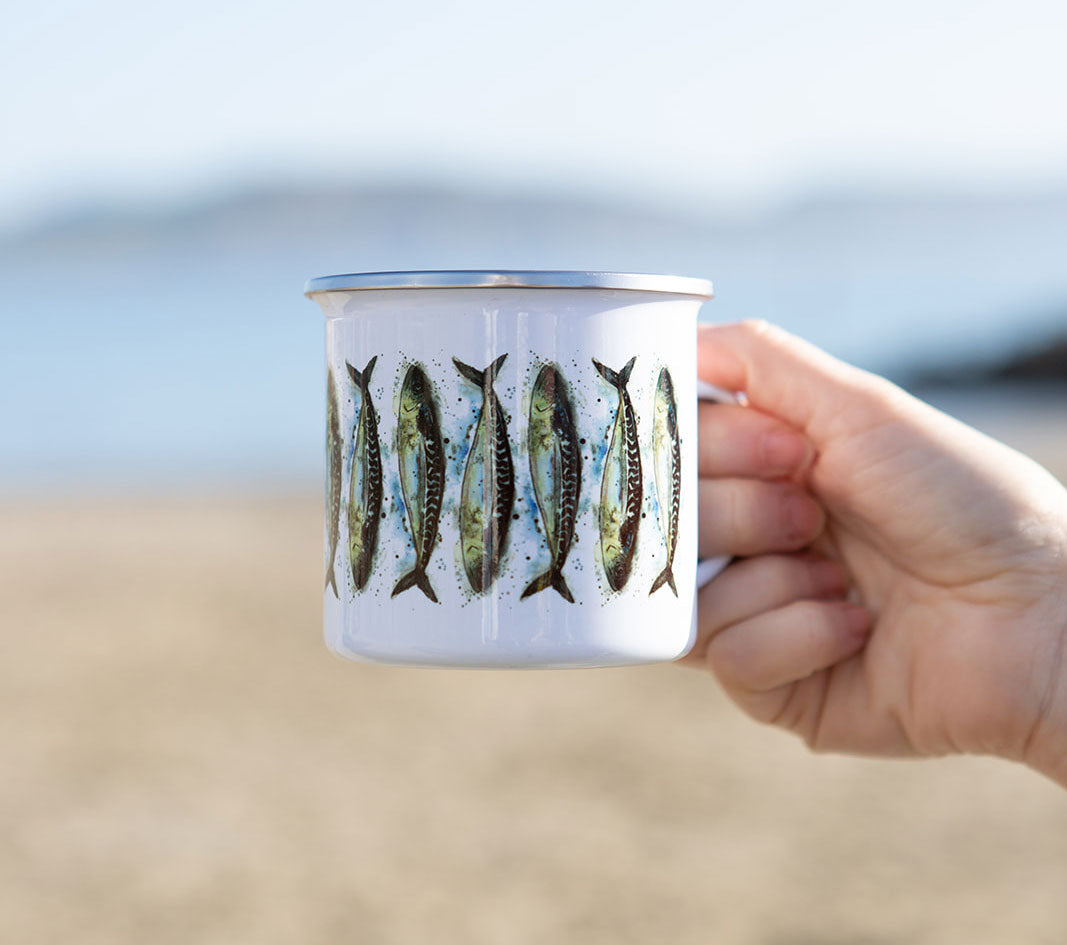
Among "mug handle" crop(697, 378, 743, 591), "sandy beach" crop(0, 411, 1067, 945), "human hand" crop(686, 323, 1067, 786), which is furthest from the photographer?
Result: "sandy beach" crop(0, 411, 1067, 945)

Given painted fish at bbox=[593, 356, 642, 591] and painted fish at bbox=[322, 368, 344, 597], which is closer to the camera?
painted fish at bbox=[593, 356, 642, 591]

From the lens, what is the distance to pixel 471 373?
156 centimetres

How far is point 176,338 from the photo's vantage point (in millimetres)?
20625

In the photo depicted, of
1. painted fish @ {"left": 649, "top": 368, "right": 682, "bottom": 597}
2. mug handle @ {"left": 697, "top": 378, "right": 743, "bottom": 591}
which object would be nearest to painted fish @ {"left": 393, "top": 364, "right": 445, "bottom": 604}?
painted fish @ {"left": 649, "top": 368, "right": 682, "bottom": 597}

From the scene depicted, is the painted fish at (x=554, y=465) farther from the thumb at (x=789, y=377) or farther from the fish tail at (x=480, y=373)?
the thumb at (x=789, y=377)

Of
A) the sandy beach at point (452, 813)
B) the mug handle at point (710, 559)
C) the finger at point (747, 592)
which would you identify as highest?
the mug handle at point (710, 559)

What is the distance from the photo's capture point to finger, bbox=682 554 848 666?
7.36ft

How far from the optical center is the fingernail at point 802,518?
2246 millimetres

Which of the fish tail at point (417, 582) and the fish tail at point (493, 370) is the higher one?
the fish tail at point (493, 370)

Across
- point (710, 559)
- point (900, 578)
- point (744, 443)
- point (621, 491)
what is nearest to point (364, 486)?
point (621, 491)

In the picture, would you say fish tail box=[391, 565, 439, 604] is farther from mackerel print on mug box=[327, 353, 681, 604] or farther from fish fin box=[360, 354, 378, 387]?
fish fin box=[360, 354, 378, 387]

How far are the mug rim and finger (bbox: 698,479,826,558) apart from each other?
608 mm

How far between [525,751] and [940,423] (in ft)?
14.1

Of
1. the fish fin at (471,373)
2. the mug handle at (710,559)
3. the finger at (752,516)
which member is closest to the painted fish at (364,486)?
the fish fin at (471,373)
